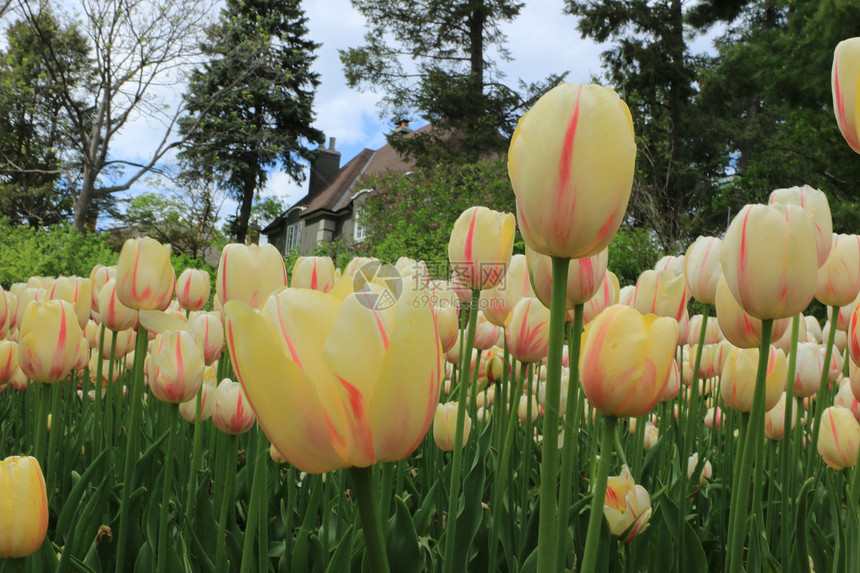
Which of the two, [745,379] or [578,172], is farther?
[745,379]

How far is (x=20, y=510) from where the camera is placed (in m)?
0.84

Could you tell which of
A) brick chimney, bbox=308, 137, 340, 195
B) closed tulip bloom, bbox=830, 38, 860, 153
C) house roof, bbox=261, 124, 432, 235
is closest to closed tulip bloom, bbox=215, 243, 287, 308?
closed tulip bloom, bbox=830, 38, 860, 153

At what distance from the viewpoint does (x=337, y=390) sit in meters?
0.46

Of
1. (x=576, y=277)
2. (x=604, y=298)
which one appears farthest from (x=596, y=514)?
(x=604, y=298)

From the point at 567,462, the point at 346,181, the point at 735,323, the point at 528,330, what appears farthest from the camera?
the point at 346,181

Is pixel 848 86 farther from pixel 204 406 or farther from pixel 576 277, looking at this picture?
pixel 204 406

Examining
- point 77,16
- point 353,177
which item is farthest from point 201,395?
point 353,177

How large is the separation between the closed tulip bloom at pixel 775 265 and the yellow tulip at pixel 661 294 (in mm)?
589

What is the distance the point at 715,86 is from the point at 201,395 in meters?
21.3

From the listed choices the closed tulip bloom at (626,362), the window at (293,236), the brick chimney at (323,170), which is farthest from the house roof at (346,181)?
the closed tulip bloom at (626,362)

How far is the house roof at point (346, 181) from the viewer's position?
29.0 m

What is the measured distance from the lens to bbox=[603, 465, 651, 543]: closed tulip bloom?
3.61ft

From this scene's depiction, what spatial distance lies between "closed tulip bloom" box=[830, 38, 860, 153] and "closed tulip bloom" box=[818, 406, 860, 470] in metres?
0.75

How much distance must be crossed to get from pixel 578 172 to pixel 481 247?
0.58m
